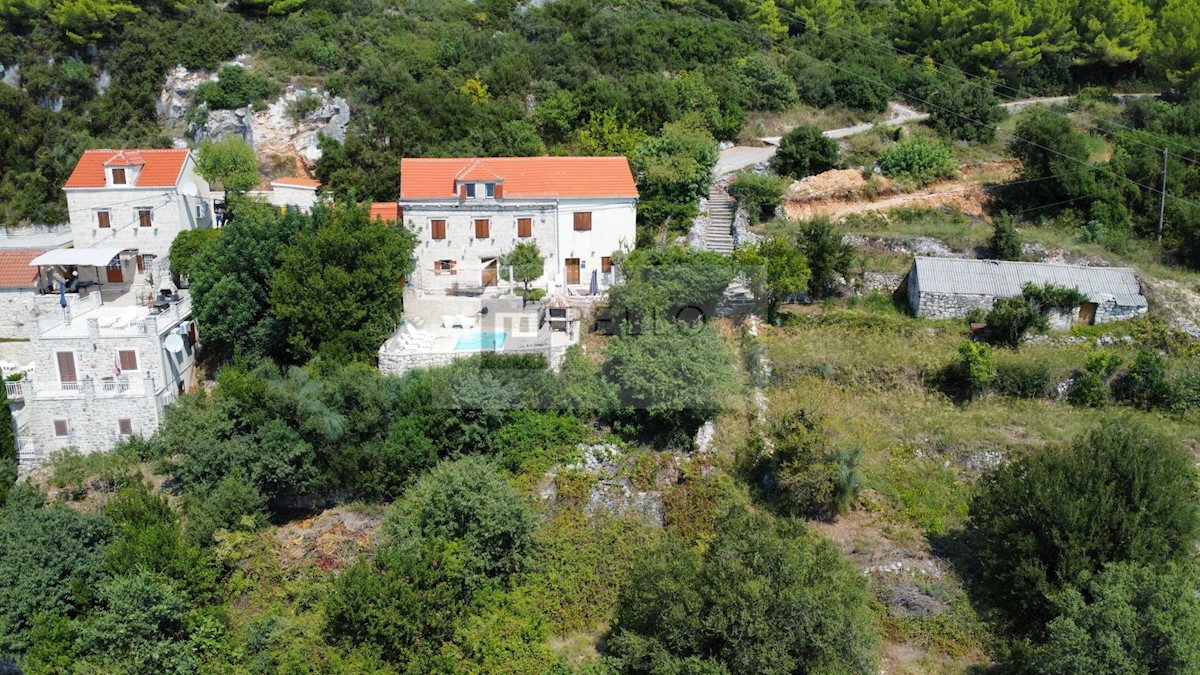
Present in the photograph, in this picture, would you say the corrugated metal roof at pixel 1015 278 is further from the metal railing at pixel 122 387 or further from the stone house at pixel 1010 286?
the metal railing at pixel 122 387

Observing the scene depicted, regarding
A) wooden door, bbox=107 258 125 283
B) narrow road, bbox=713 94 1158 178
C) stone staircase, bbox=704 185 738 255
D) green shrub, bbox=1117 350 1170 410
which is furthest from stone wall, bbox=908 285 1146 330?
wooden door, bbox=107 258 125 283

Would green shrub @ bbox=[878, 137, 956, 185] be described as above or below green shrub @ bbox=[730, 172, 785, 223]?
above

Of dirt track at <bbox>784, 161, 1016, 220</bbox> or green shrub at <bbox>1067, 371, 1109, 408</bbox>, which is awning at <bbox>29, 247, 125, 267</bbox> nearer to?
dirt track at <bbox>784, 161, 1016, 220</bbox>

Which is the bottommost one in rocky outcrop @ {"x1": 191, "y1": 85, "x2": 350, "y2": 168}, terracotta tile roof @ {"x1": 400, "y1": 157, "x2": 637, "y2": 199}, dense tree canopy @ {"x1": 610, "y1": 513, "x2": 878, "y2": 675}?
dense tree canopy @ {"x1": 610, "y1": 513, "x2": 878, "y2": 675}

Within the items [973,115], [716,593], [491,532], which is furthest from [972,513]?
[973,115]

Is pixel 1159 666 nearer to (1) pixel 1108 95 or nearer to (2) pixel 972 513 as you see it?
(2) pixel 972 513

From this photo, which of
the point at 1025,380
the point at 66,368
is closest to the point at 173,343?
the point at 66,368
